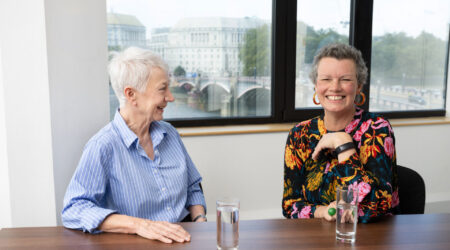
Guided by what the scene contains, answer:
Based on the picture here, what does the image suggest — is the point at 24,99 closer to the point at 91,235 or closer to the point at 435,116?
the point at 91,235

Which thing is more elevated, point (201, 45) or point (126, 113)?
point (201, 45)

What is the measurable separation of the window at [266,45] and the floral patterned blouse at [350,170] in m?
1.68

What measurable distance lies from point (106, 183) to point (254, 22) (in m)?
2.22

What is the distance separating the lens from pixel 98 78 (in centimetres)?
197

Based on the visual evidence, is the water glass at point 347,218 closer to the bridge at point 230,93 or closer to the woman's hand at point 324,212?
the woman's hand at point 324,212

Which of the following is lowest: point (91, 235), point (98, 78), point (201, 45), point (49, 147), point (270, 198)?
point (270, 198)

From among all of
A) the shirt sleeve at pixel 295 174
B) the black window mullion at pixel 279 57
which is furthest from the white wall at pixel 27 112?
the black window mullion at pixel 279 57

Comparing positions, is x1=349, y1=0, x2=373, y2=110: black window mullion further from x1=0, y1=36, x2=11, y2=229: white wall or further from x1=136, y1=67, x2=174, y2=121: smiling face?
x1=0, y1=36, x2=11, y2=229: white wall

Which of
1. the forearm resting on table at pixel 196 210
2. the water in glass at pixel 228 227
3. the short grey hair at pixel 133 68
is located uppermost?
the short grey hair at pixel 133 68

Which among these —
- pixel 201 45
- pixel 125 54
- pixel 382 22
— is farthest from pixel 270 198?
pixel 125 54

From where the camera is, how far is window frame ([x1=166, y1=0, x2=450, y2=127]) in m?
3.45

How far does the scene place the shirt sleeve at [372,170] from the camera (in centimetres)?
150

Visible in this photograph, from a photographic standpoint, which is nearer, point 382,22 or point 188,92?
point 188,92

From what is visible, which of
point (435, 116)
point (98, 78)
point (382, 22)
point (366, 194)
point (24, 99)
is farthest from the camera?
point (435, 116)
